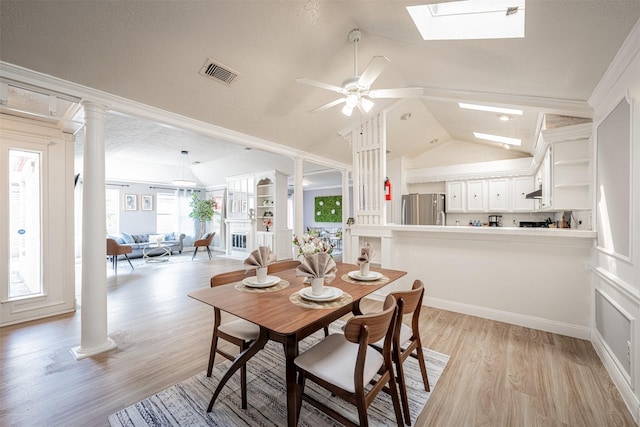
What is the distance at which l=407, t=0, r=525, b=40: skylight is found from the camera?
79.8 inches

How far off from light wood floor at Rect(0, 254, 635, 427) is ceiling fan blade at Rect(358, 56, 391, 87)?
8.41ft

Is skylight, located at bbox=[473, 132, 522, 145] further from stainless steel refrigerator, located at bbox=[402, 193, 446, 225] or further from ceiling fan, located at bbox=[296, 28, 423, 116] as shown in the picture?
ceiling fan, located at bbox=[296, 28, 423, 116]

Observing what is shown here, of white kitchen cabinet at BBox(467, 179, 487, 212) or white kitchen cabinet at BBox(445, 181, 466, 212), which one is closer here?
white kitchen cabinet at BBox(467, 179, 487, 212)

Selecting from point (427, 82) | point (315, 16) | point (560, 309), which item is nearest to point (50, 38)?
point (315, 16)

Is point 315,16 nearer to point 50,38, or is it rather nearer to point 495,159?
point 50,38

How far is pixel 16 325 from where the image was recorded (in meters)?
3.20

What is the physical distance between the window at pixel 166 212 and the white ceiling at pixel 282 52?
680cm

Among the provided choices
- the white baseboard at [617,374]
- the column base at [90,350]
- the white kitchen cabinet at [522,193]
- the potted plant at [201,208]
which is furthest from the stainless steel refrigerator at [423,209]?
the potted plant at [201,208]

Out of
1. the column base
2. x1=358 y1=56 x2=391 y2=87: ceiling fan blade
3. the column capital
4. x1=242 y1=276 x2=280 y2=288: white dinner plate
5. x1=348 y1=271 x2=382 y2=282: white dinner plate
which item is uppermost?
x1=358 y1=56 x2=391 y2=87: ceiling fan blade

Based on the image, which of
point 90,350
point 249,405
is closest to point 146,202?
point 90,350

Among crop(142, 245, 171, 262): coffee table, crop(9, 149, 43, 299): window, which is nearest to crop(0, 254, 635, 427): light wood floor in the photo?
crop(9, 149, 43, 299): window

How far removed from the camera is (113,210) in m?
8.00

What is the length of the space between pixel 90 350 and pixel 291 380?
88.7 inches

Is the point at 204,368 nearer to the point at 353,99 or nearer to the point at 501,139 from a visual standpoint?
the point at 353,99
